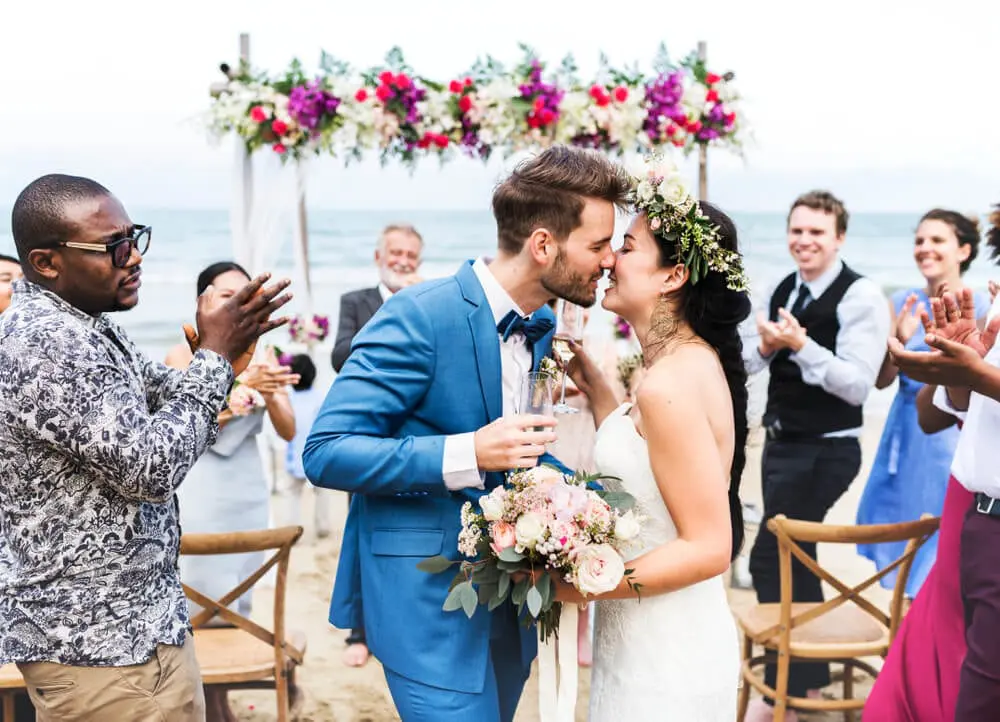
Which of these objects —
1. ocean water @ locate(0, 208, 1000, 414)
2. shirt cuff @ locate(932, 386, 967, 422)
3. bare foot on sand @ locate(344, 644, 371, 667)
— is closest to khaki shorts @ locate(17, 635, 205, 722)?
shirt cuff @ locate(932, 386, 967, 422)

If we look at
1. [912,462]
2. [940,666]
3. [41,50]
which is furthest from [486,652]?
[41,50]

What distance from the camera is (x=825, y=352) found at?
15.2 ft

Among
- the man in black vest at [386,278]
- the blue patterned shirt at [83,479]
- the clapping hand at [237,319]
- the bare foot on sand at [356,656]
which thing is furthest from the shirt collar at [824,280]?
the blue patterned shirt at [83,479]

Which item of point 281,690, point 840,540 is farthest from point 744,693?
point 281,690

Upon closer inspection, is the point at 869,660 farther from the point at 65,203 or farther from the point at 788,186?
the point at 788,186

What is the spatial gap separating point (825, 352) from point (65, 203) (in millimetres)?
3600

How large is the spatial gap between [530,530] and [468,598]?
0.23 meters

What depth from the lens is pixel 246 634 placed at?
3.98 metres

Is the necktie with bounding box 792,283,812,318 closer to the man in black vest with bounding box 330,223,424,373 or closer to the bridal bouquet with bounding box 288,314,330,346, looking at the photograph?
the man in black vest with bounding box 330,223,424,373

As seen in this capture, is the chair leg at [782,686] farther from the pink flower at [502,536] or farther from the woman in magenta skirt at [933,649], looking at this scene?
the pink flower at [502,536]

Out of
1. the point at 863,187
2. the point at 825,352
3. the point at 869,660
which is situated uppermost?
the point at 863,187

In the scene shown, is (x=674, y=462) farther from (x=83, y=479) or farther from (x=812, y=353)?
(x=812, y=353)

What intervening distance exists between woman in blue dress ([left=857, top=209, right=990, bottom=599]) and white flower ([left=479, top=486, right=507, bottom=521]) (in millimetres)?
3693

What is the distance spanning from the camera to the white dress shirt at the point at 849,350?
463 cm
